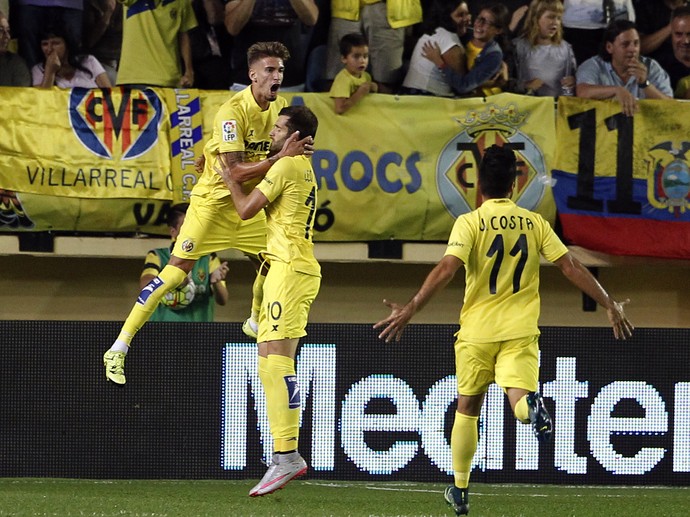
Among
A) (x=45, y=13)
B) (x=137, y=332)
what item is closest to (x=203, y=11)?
(x=45, y=13)

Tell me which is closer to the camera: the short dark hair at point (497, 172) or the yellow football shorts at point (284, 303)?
the short dark hair at point (497, 172)

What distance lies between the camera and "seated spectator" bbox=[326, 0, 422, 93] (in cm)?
1090

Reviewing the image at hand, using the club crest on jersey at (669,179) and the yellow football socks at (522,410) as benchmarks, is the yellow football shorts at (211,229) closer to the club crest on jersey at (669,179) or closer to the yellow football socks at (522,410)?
the yellow football socks at (522,410)

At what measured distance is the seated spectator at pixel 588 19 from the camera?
11.4 m

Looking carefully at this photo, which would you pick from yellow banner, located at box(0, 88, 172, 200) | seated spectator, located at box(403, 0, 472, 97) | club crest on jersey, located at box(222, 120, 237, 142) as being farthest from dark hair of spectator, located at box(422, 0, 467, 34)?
club crest on jersey, located at box(222, 120, 237, 142)

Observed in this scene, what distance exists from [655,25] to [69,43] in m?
5.26

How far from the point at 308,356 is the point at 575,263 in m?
2.50

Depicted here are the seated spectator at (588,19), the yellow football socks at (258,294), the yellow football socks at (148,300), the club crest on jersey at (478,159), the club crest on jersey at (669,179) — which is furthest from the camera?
the seated spectator at (588,19)

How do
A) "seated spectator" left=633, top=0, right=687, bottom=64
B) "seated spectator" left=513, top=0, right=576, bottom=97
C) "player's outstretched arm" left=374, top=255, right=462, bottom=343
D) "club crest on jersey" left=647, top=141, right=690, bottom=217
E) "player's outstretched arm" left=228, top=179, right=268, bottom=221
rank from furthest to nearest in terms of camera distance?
"seated spectator" left=633, top=0, right=687, bottom=64 < "seated spectator" left=513, top=0, right=576, bottom=97 < "club crest on jersey" left=647, top=141, right=690, bottom=217 < "player's outstretched arm" left=228, top=179, right=268, bottom=221 < "player's outstretched arm" left=374, top=255, right=462, bottom=343

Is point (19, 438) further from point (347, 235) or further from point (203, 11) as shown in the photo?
point (203, 11)

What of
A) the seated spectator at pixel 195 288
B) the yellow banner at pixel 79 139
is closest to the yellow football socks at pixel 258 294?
the seated spectator at pixel 195 288

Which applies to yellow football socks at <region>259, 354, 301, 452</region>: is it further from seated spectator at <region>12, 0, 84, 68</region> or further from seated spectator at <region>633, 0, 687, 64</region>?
seated spectator at <region>633, 0, 687, 64</region>

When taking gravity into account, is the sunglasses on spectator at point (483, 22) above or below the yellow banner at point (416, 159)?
above

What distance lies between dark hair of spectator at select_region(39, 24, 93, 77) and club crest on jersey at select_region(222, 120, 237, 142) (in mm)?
3673
